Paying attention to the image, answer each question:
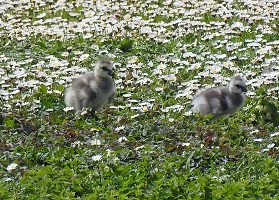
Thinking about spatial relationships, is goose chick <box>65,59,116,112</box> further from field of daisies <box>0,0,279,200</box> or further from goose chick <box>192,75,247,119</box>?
goose chick <box>192,75,247,119</box>

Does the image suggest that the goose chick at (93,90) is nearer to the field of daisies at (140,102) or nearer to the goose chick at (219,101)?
the field of daisies at (140,102)

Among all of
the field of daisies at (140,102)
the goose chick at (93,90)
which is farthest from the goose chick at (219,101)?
the goose chick at (93,90)

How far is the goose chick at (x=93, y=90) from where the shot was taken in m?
12.1

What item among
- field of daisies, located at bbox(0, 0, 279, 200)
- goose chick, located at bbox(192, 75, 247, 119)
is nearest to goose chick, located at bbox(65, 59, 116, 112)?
field of daisies, located at bbox(0, 0, 279, 200)

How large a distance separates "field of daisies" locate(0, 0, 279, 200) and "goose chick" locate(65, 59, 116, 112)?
0.59 ft

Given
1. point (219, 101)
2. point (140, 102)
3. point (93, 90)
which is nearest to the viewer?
point (219, 101)

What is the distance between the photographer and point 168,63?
46.9ft

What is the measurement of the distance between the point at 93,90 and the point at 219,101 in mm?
1747

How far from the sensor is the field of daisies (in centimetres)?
943

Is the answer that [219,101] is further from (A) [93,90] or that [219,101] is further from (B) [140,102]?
(A) [93,90]

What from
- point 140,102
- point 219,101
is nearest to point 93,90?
point 140,102

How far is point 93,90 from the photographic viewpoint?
480 inches

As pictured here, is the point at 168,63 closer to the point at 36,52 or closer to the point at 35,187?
the point at 36,52

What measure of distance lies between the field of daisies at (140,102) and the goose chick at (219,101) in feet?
0.69
